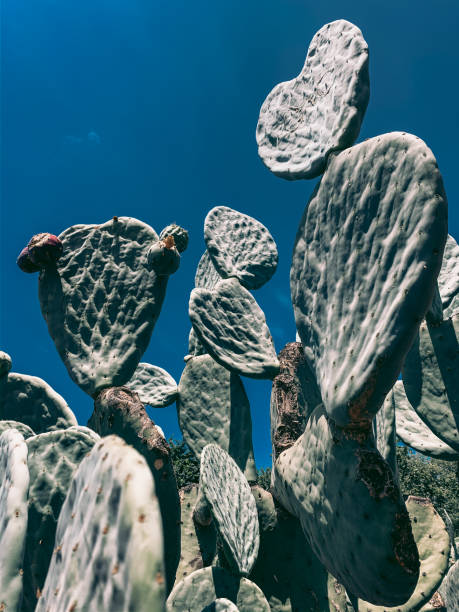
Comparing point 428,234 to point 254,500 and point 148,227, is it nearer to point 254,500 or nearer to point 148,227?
point 148,227

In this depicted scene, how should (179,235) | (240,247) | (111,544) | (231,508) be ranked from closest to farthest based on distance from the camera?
(111,544), (231,508), (179,235), (240,247)

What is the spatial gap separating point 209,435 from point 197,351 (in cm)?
96

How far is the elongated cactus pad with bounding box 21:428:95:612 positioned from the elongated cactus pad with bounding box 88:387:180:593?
0.54 feet

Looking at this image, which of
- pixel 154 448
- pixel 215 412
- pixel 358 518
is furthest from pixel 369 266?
pixel 215 412

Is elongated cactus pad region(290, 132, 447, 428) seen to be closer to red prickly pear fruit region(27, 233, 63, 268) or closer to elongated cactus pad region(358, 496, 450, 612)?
red prickly pear fruit region(27, 233, 63, 268)

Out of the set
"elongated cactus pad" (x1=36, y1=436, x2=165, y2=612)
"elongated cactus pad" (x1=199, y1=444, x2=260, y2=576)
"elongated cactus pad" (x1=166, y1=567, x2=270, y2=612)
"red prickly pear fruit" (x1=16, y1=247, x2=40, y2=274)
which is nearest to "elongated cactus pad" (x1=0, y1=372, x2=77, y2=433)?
"red prickly pear fruit" (x1=16, y1=247, x2=40, y2=274)

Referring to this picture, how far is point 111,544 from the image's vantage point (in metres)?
0.95

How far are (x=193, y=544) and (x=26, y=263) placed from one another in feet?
6.96

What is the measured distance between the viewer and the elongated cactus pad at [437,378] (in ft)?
9.30

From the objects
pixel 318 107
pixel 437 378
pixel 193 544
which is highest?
pixel 318 107

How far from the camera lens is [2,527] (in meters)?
1.35

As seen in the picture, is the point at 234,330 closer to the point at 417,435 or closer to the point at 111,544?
the point at 417,435

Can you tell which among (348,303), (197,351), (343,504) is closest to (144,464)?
(343,504)

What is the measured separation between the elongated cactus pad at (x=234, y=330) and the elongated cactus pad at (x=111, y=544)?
215 centimetres
